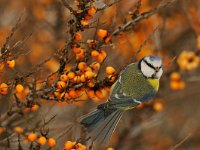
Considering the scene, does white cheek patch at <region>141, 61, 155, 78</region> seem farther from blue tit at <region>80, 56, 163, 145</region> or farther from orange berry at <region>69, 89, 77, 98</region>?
orange berry at <region>69, 89, 77, 98</region>

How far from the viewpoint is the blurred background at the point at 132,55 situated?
6086mm

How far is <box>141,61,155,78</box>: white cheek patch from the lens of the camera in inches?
213

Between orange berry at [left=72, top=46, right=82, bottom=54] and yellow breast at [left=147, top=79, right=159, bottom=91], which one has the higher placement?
orange berry at [left=72, top=46, right=82, bottom=54]

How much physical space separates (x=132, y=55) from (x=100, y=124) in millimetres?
1230

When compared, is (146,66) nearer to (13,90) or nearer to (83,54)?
(83,54)

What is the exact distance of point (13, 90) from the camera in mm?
4551

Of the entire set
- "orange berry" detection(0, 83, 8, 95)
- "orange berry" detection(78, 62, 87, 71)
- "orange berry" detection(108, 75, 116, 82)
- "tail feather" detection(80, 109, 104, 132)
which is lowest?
"tail feather" detection(80, 109, 104, 132)

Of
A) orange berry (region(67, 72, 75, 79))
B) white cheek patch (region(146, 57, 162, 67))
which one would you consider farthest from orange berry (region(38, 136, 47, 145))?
white cheek patch (region(146, 57, 162, 67))

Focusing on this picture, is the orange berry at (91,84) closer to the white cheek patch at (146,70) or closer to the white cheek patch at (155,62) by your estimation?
the white cheek patch at (155,62)

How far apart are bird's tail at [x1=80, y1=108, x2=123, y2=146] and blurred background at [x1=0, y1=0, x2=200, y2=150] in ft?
0.78

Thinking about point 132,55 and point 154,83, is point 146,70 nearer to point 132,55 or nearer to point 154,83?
point 154,83

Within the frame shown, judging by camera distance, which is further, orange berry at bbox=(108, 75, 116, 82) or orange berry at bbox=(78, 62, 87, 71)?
orange berry at bbox=(108, 75, 116, 82)

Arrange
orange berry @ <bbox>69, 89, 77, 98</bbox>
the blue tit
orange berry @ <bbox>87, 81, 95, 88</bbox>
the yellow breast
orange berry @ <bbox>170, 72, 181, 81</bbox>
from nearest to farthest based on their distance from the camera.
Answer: orange berry @ <bbox>69, 89, 77, 98</bbox> → orange berry @ <bbox>87, 81, 95, 88</bbox> → the blue tit → the yellow breast → orange berry @ <bbox>170, 72, 181, 81</bbox>

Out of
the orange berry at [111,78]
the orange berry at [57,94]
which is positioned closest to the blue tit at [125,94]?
the orange berry at [111,78]
